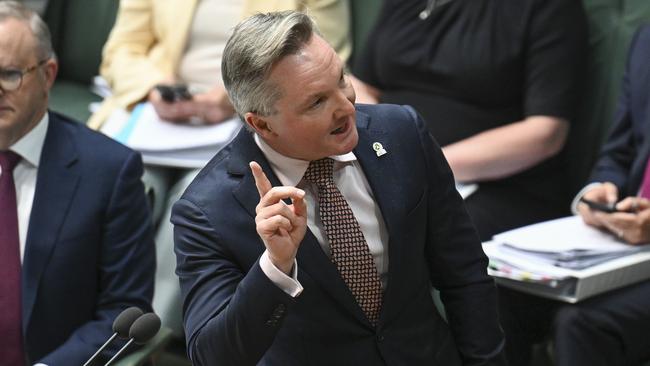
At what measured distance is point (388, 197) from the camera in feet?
6.32

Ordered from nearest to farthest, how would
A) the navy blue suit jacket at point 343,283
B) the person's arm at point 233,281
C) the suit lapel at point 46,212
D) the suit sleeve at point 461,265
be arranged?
the person's arm at point 233,281 < the navy blue suit jacket at point 343,283 < the suit sleeve at point 461,265 < the suit lapel at point 46,212

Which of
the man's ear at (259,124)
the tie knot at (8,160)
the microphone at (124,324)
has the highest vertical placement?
the man's ear at (259,124)

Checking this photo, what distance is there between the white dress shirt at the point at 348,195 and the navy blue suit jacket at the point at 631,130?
3.28ft

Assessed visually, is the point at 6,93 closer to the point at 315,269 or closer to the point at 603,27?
the point at 315,269

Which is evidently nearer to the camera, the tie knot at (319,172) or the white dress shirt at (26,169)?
the tie knot at (319,172)

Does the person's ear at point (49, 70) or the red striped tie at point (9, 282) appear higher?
the person's ear at point (49, 70)

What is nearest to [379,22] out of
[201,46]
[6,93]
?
[201,46]

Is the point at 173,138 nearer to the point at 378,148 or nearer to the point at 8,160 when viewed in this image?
the point at 8,160

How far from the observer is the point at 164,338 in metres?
2.21

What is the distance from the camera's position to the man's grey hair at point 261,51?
→ 1.75m

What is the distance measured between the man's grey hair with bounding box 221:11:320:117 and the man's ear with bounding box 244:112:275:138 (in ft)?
0.04

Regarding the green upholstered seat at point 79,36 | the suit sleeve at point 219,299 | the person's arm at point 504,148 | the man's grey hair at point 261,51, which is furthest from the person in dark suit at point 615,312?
the green upholstered seat at point 79,36

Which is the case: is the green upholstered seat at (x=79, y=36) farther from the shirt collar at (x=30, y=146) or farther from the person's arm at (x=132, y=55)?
the shirt collar at (x=30, y=146)

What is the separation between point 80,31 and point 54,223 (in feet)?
5.75
